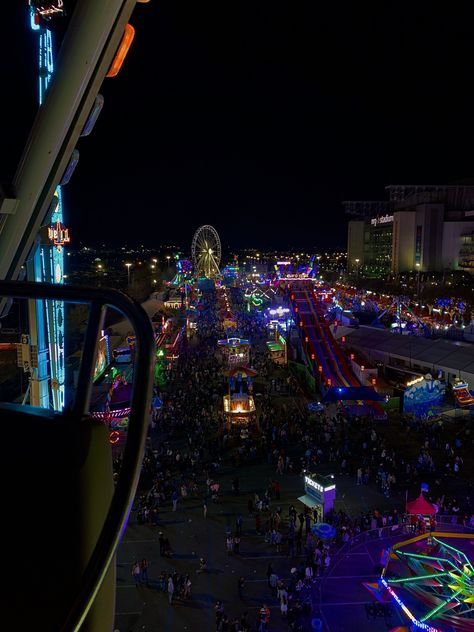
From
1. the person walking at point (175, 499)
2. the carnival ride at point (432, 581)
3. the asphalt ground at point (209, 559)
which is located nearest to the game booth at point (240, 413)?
the asphalt ground at point (209, 559)

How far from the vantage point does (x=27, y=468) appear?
1408 mm

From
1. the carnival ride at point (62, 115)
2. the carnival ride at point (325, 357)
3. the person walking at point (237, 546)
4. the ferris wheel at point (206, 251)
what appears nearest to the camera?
the carnival ride at point (62, 115)

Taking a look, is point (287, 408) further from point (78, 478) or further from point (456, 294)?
point (456, 294)

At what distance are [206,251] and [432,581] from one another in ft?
192

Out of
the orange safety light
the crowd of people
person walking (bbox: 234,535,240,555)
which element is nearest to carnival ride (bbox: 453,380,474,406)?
the crowd of people

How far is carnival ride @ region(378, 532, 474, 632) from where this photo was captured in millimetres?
8883

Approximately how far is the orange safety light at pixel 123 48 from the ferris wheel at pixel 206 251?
191 feet

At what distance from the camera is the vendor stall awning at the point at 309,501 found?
1286cm

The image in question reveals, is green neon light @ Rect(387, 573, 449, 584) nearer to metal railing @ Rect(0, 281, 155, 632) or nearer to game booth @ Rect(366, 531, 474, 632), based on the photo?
game booth @ Rect(366, 531, 474, 632)

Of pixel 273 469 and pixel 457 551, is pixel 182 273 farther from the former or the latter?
pixel 457 551

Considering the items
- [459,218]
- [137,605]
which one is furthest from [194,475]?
[459,218]

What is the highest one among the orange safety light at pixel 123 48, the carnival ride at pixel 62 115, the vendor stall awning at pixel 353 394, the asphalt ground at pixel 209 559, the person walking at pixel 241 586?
the orange safety light at pixel 123 48

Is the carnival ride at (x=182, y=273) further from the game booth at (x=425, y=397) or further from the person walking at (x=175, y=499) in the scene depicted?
the person walking at (x=175, y=499)

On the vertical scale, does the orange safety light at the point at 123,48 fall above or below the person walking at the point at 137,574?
above
